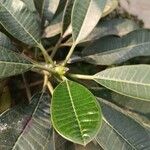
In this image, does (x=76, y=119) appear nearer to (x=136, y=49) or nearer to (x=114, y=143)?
(x=114, y=143)

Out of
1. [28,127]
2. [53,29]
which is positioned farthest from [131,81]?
[53,29]

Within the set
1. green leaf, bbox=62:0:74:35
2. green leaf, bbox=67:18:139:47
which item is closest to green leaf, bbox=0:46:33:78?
green leaf, bbox=62:0:74:35

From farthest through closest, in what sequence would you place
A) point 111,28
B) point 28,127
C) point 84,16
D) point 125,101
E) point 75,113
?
point 111,28 < point 125,101 < point 84,16 < point 28,127 < point 75,113

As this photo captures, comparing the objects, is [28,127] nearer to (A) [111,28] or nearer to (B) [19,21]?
(B) [19,21]

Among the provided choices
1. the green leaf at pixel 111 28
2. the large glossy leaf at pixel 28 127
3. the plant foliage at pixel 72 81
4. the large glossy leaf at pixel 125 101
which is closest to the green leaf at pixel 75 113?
the plant foliage at pixel 72 81

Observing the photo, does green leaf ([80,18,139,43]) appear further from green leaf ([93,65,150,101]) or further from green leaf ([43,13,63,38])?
green leaf ([93,65,150,101])

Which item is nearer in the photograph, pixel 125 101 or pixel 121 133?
pixel 121 133

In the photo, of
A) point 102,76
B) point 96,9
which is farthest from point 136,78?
point 96,9
